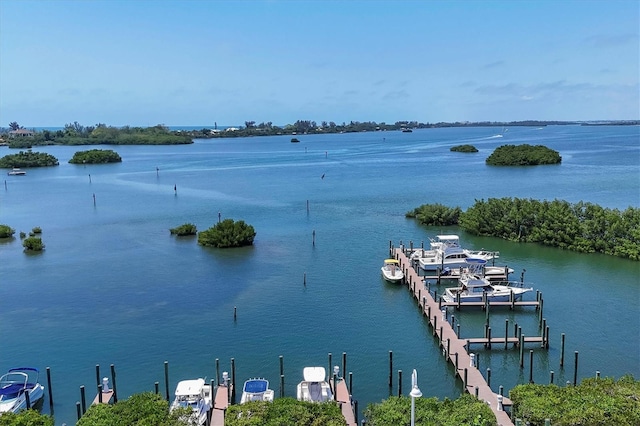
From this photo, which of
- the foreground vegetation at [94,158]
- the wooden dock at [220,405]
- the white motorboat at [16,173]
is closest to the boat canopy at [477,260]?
the wooden dock at [220,405]

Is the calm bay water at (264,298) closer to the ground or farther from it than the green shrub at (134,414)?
closer to the ground

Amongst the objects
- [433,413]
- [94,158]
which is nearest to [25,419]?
[433,413]

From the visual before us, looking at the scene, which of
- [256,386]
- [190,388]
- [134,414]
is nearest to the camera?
[134,414]

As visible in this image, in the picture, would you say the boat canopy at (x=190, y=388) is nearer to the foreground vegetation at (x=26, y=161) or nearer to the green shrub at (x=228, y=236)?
the green shrub at (x=228, y=236)

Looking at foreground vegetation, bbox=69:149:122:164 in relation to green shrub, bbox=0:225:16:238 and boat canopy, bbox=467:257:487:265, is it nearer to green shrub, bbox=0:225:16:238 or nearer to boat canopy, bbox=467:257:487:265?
green shrub, bbox=0:225:16:238

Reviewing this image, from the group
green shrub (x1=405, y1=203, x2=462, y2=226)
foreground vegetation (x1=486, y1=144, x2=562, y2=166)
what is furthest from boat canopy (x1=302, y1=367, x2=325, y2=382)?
foreground vegetation (x1=486, y1=144, x2=562, y2=166)

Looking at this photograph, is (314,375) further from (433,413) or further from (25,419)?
(25,419)
